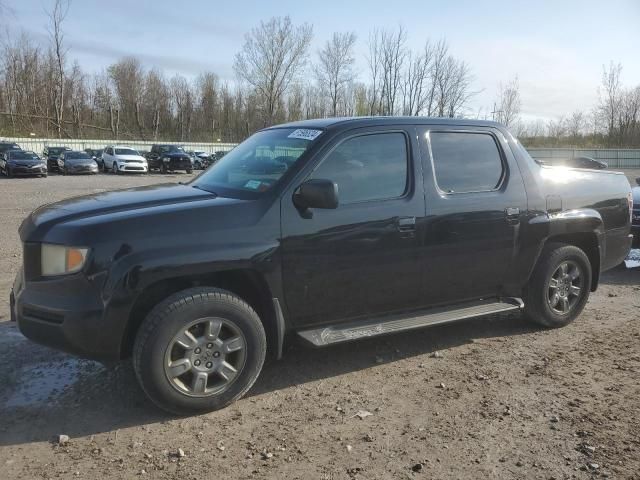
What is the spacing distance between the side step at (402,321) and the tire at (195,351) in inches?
16.9

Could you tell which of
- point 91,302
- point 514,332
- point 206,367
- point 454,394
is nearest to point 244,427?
point 206,367

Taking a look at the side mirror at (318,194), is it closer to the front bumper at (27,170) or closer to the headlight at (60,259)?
the headlight at (60,259)

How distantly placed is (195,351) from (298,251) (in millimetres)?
928

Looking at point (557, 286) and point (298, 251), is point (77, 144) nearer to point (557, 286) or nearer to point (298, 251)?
point (557, 286)

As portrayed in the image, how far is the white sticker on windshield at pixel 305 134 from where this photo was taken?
4039 millimetres

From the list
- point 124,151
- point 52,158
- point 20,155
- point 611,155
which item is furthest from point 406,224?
point 611,155

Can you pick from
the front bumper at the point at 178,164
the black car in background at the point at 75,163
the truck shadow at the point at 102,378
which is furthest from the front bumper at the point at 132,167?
the truck shadow at the point at 102,378

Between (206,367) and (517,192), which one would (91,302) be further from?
(517,192)

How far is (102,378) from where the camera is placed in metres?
3.99

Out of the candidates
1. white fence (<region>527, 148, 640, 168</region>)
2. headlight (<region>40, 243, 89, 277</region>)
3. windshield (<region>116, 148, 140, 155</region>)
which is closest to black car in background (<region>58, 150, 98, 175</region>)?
windshield (<region>116, 148, 140, 155</region>)

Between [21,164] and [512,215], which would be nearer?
[512,215]

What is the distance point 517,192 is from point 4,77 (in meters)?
69.4

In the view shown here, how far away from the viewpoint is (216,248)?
340cm

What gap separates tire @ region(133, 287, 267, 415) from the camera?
10.7 ft
